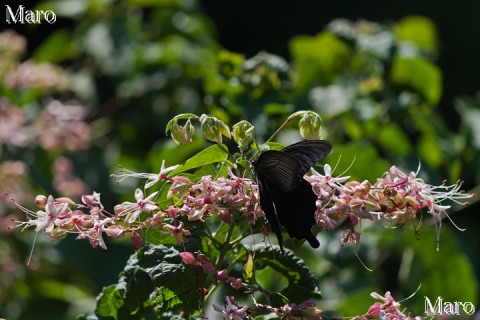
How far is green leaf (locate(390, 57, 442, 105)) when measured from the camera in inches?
84.0

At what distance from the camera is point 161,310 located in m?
0.99

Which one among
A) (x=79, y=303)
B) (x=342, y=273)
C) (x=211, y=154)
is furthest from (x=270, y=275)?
(x=79, y=303)

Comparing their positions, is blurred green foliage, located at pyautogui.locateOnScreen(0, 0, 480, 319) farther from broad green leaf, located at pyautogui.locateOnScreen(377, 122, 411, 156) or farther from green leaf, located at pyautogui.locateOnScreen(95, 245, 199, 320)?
green leaf, located at pyautogui.locateOnScreen(95, 245, 199, 320)

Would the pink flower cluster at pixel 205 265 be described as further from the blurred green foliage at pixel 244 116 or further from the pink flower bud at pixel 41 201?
the blurred green foliage at pixel 244 116

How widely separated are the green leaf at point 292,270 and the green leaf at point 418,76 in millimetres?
1161

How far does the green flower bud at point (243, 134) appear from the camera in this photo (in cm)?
98

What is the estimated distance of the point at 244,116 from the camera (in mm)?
1613

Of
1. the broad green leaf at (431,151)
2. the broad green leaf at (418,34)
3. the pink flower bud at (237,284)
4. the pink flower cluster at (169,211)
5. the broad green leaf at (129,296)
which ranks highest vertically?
the pink flower cluster at (169,211)

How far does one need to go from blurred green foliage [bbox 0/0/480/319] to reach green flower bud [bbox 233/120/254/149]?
0.57 metres

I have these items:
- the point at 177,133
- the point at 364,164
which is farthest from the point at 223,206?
the point at 364,164

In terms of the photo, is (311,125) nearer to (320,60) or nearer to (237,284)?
(237,284)

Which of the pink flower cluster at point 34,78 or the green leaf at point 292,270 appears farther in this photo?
the pink flower cluster at point 34,78

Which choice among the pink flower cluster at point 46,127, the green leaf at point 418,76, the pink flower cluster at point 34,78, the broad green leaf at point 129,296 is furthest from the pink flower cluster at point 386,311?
the pink flower cluster at point 34,78

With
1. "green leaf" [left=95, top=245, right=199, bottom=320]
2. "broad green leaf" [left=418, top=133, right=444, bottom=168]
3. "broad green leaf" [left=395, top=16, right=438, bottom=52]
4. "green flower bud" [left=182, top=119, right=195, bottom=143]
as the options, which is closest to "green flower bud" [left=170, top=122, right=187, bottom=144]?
"green flower bud" [left=182, top=119, right=195, bottom=143]
